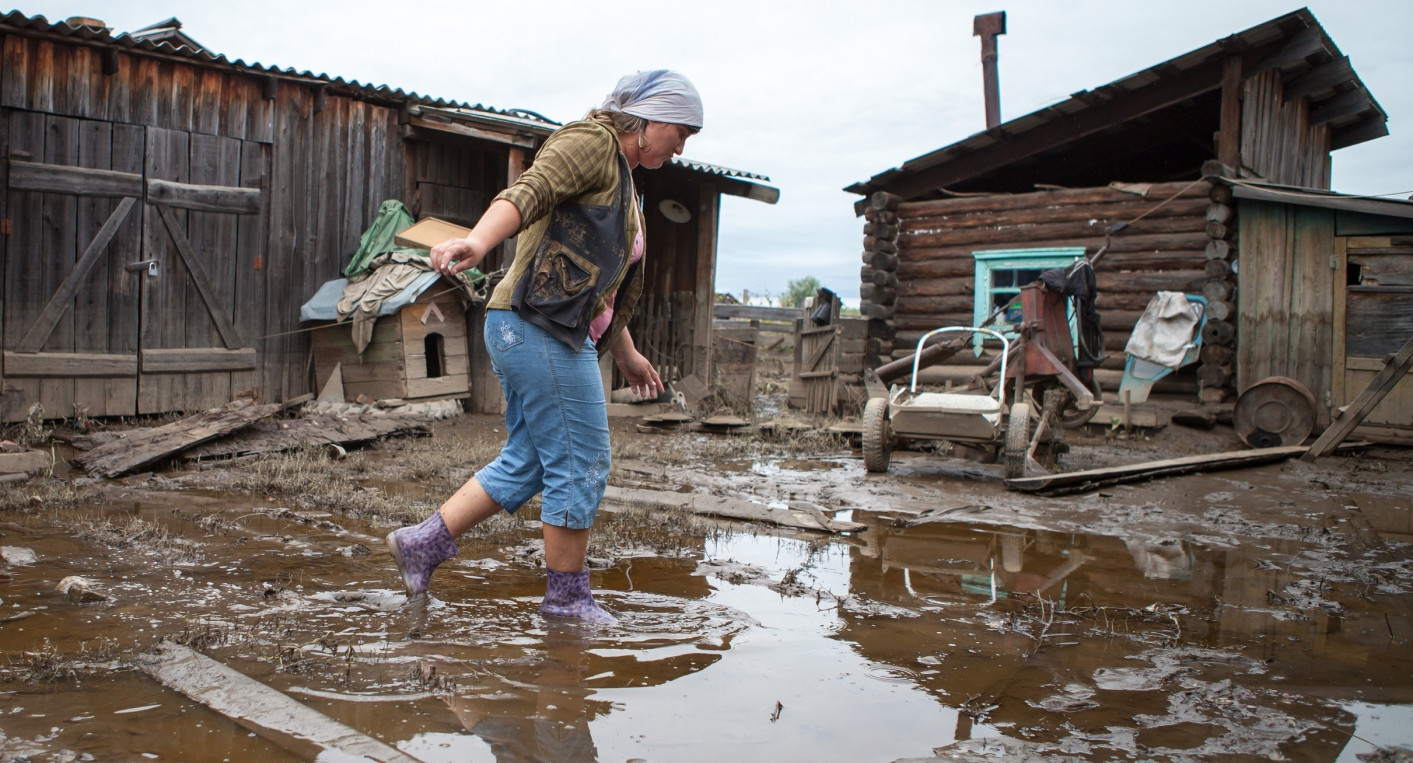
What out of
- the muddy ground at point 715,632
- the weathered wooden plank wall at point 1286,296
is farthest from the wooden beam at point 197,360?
the weathered wooden plank wall at point 1286,296

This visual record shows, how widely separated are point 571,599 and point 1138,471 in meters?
5.56

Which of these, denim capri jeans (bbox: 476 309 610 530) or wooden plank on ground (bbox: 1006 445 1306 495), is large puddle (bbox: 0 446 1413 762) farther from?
wooden plank on ground (bbox: 1006 445 1306 495)

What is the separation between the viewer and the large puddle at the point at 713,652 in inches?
87.4

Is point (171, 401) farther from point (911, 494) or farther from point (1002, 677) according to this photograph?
point (1002, 677)

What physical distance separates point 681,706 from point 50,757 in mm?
1345

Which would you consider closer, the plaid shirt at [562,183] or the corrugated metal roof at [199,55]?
the plaid shirt at [562,183]

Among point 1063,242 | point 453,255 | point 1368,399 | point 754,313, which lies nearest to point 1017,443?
point 1368,399

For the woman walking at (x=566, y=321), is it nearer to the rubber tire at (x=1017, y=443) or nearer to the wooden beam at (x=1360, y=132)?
the rubber tire at (x=1017, y=443)

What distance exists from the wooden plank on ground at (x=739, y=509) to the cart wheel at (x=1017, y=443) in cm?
204

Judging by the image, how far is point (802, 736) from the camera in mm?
2326

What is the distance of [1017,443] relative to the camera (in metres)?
7.23

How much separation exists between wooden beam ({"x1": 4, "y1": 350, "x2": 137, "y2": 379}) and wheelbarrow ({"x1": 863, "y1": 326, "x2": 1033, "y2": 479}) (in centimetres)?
686

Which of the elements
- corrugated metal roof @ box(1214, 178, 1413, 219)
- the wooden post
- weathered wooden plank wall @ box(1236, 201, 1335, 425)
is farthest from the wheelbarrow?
the wooden post

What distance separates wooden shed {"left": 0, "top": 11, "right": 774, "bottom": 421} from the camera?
843cm
